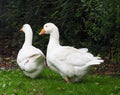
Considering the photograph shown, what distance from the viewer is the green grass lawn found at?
33.3 feet

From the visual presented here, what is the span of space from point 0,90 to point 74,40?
6910 millimetres

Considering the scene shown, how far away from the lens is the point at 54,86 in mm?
10648

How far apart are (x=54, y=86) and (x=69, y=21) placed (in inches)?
247

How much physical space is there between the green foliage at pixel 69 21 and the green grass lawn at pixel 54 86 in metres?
2.85

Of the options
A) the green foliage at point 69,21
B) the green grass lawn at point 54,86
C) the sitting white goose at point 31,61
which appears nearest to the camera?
the green grass lawn at point 54,86

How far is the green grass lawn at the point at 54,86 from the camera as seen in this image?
10.2m

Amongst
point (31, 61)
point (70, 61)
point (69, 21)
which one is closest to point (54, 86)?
point (70, 61)

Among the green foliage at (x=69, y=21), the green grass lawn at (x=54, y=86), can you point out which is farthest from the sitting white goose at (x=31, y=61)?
the green foliage at (x=69, y=21)

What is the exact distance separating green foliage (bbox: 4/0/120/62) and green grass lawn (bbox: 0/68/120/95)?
112 inches

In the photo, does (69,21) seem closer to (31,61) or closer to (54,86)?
(31,61)

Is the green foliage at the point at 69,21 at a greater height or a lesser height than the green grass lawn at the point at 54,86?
lesser

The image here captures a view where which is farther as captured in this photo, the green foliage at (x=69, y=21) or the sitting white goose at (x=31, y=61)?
the green foliage at (x=69, y=21)

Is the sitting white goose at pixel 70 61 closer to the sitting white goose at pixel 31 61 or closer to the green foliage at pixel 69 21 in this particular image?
the sitting white goose at pixel 31 61

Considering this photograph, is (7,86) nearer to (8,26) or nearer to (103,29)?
(103,29)
